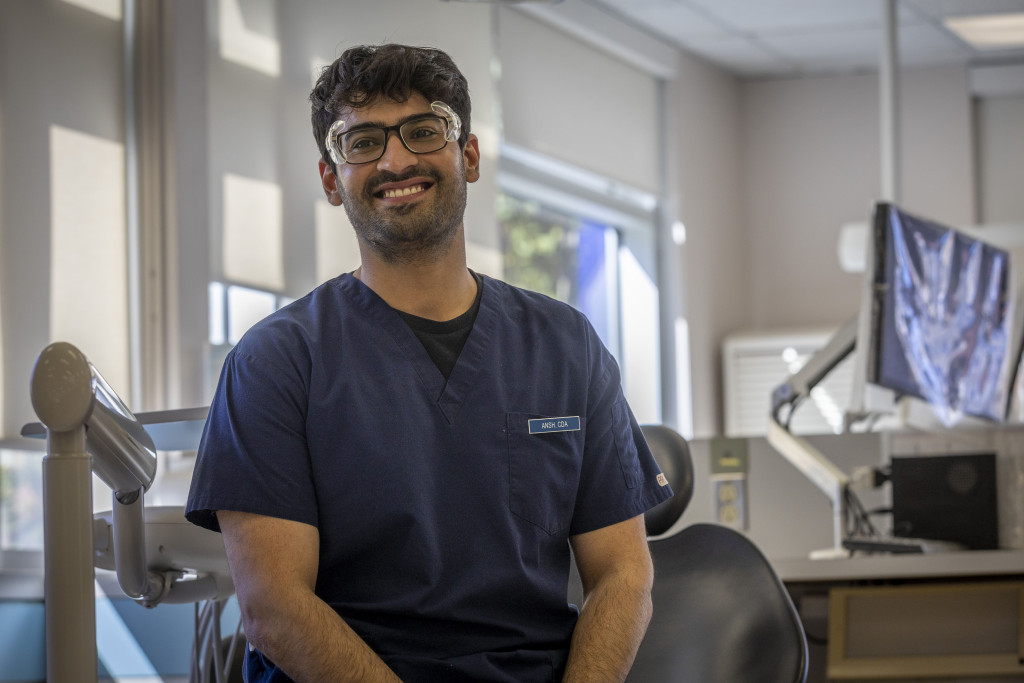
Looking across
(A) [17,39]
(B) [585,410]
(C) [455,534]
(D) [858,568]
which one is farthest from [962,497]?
(A) [17,39]

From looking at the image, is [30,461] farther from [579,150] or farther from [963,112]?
[963,112]

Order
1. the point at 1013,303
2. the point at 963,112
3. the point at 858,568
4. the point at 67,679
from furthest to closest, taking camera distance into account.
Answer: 1. the point at 963,112
2. the point at 1013,303
3. the point at 858,568
4. the point at 67,679

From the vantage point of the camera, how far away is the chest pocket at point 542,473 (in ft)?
4.56

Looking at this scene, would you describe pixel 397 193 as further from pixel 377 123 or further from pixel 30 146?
pixel 30 146

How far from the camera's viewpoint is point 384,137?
1.41 m

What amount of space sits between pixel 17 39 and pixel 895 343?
78.2 inches

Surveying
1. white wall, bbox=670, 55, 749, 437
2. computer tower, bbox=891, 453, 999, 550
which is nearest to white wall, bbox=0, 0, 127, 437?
computer tower, bbox=891, 453, 999, 550

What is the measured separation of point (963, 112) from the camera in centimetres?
583

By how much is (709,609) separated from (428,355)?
2.01ft

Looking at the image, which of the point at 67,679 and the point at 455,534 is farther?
the point at 455,534

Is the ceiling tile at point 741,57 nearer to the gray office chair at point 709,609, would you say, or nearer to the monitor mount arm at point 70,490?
the gray office chair at point 709,609

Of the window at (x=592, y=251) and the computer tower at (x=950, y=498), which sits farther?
the window at (x=592, y=251)

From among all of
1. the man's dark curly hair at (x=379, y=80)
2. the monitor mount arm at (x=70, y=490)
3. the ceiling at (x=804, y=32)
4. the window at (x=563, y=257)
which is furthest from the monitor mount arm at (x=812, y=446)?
the ceiling at (x=804, y=32)

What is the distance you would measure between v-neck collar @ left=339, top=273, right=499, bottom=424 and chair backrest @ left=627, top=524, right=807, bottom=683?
551 millimetres
